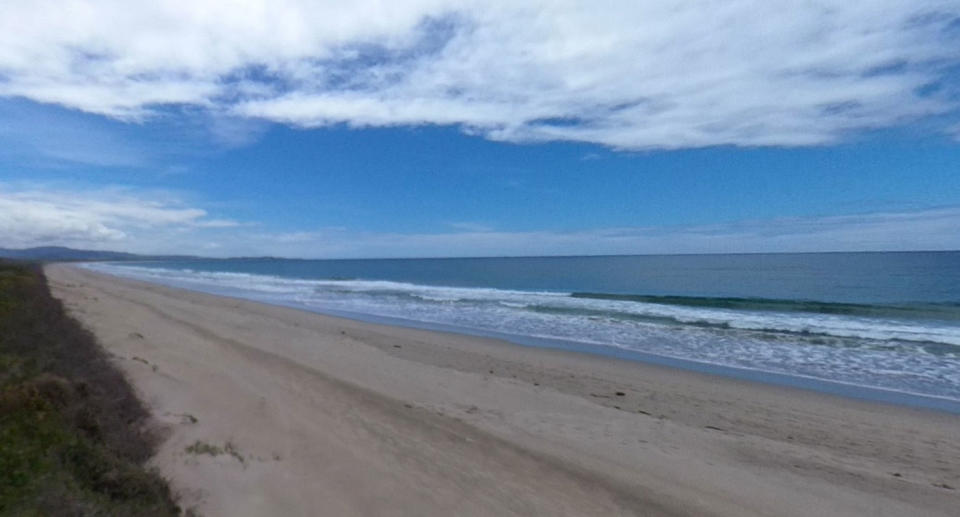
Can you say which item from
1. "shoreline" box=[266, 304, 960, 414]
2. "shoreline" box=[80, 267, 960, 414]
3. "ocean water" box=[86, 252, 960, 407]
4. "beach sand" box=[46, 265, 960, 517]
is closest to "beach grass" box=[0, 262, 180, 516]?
"beach sand" box=[46, 265, 960, 517]

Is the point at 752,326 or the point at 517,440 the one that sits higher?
the point at 752,326

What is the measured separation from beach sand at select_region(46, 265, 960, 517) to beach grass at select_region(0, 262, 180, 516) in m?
0.50

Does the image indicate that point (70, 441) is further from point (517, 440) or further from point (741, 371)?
point (741, 371)

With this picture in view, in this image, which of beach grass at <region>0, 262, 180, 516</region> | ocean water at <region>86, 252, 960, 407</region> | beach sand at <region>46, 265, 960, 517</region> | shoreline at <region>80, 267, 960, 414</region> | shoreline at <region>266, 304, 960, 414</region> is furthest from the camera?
ocean water at <region>86, 252, 960, 407</region>

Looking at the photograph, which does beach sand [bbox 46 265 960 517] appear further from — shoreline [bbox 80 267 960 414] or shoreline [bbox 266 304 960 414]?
shoreline [bbox 80 267 960 414]

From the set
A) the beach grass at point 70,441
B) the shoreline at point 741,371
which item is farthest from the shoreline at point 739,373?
the beach grass at point 70,441

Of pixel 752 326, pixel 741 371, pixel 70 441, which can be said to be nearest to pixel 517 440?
pixel 70 441

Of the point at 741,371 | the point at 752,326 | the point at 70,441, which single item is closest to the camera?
the point at 70,441

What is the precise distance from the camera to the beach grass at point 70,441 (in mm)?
4129

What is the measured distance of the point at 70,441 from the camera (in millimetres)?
5164

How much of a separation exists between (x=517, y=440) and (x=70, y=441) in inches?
203

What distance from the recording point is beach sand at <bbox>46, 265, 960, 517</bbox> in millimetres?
6004

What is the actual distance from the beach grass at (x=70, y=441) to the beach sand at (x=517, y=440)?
0.50 meters

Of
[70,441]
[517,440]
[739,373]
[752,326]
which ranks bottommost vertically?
[517,440]
